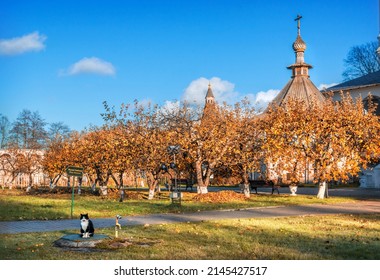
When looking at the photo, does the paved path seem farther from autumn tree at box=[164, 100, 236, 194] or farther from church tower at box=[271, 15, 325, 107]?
church tower at box=[271, 15, 325, 107]

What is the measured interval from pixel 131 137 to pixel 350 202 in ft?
32.5

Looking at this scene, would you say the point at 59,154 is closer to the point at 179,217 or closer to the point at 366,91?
the point at 179,217

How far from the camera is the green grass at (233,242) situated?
8.37m

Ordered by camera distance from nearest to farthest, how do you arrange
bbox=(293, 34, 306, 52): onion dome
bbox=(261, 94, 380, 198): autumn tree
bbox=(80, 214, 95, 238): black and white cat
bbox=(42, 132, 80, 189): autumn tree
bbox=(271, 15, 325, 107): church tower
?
bbox=(80, 214, 95, 238): black and white cat, bbox=(261, 94, 380, 198): autumn tree, bbox=(42, 132, 80, 189): autumn tree, bbox=(271, 15, 325, 107): church tower, bbox=(293, 34, 306, 52): onion dome

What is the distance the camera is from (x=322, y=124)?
2325cm

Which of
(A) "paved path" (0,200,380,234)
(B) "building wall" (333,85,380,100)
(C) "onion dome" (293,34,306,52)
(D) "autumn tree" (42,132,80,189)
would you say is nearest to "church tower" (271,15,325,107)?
(C) "onion dome" (293,34,306,52)

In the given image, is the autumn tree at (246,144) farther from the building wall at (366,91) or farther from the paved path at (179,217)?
the building wall at (366,91)

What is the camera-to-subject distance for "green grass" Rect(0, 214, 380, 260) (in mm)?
8367

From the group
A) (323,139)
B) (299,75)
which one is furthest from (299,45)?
(323,139)

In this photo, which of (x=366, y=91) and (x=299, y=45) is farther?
(x=299, y=45)

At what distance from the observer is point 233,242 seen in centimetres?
982
